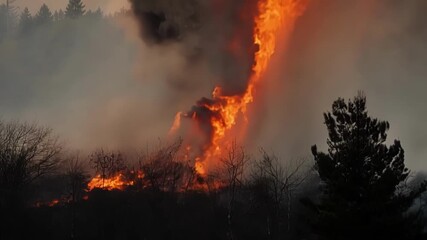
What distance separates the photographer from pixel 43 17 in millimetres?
132125

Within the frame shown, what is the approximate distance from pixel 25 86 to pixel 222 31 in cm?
6304

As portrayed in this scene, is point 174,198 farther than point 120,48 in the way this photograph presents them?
No

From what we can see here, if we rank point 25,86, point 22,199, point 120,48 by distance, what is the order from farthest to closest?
point 120,48, point 25,86, point 22,199

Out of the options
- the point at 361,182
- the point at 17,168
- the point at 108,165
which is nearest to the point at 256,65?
the point at 108,165

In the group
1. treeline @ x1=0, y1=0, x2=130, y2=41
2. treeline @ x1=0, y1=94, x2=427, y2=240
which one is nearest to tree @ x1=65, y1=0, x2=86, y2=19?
treeline @ x1=0, y1=0, x2=130, y2=41

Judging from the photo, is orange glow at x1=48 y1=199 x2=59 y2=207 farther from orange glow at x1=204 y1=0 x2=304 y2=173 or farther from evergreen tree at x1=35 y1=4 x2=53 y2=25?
evergreen tree at x1=35 y1=4 x2=53 y2=25

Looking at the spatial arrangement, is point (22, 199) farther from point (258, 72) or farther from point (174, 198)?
point (258, 72)

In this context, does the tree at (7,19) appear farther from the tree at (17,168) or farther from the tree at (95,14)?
the tree at (17,168)

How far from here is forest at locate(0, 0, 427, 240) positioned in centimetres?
2305

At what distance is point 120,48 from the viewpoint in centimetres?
10562

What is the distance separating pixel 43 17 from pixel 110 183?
94516mm

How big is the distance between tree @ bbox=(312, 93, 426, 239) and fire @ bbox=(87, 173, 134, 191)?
101 feet

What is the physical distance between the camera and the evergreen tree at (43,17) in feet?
414

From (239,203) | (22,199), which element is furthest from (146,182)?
(22,199)
